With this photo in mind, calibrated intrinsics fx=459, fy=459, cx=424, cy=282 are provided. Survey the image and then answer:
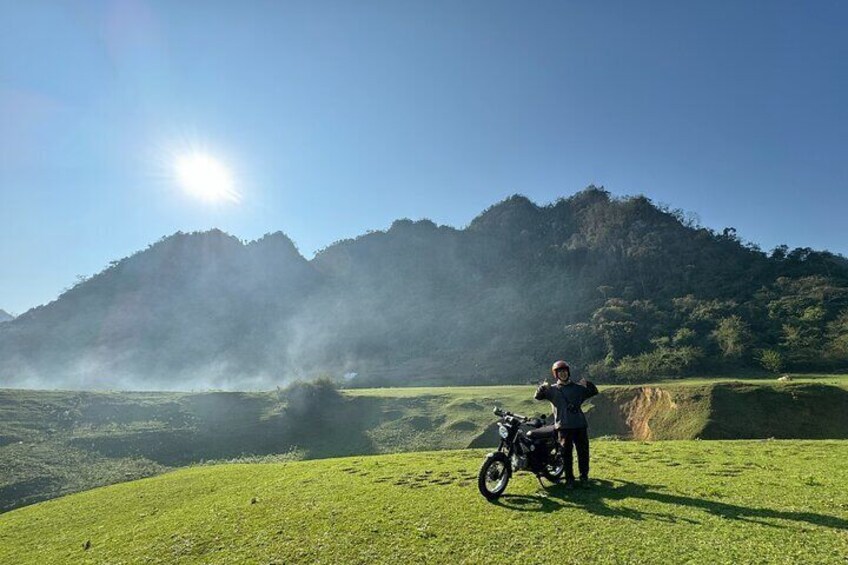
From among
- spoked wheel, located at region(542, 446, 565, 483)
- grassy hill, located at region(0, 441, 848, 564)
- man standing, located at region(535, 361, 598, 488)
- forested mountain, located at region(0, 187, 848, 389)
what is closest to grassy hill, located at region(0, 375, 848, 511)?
grassy hill, located at region(0, 441, 848, 564)

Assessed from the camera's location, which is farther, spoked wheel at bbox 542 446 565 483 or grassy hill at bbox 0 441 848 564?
spoked wheel at bbox 542 446 565 483

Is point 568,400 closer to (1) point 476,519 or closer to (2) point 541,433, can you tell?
(2) point 541,433

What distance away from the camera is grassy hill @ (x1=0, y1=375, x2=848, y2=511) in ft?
83.9

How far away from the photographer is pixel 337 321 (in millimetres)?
139625

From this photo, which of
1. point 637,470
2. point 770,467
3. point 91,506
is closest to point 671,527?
point 637,470

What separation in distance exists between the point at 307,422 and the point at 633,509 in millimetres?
36146

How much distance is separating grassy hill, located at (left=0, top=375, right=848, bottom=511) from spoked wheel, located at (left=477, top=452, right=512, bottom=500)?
21301 mm

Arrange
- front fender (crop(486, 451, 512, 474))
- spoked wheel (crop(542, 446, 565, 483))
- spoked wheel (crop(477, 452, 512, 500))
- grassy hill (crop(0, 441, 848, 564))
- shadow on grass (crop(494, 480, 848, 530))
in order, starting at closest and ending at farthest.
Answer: grassy hill (crop(0, 441, 848, 564)) → shadow on grass (crop(494, 480, 848, 530)) → spoked wheel (crop(477, 452, 512, 500)) → front fender (crop(486, 451, 512, 474)) → spoked wheel (crop(542, 446, 565, 483))

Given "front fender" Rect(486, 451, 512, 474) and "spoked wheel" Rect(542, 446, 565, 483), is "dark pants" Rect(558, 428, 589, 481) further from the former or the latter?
"front fender" Rect(486, 451, 512, 474)

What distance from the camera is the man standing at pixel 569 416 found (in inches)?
368

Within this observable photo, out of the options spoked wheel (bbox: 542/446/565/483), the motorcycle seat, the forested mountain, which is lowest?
spoked wheel (bbox: 542/446/565/483)

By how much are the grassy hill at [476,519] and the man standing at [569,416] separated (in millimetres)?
477

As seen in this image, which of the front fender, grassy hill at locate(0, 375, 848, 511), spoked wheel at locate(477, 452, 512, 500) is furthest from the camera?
grassy hill at locate(0, 375, 848, 511)

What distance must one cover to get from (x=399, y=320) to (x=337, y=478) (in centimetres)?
12230
